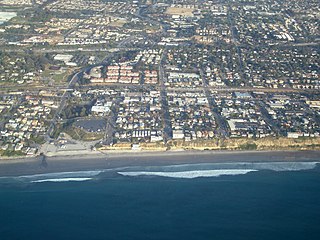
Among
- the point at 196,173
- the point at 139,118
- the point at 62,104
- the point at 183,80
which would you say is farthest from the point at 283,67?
the point at 62,104

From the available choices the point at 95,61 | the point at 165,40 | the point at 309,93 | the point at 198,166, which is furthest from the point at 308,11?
the point at 198,166

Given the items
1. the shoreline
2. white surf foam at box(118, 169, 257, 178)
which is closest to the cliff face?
the shoreline

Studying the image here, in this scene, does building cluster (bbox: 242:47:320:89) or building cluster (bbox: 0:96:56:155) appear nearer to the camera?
building cluster (bbox: 0:96:56:155)

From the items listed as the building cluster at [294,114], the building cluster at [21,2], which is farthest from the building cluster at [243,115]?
the building cluster at [21,2]

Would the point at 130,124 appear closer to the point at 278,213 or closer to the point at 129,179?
the point at 129,179

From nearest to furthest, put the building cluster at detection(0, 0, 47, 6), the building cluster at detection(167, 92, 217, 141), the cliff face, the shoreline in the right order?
1. the shoreline
2. the cliff face
3. the building cluster at detection(167, 92, 217, 141)
4. the building cluster at detection(0, 0, 47, 6)

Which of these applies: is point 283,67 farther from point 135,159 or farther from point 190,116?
point 135,159

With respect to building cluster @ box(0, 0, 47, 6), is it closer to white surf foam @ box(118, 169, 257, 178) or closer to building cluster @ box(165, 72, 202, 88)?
building cluster @ box(165, 72, 202, 88)

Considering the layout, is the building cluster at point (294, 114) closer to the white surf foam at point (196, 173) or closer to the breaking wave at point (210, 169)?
the breaking wave at point (210, 169)

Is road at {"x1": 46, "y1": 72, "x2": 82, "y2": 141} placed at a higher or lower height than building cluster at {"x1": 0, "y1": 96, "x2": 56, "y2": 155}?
lower
